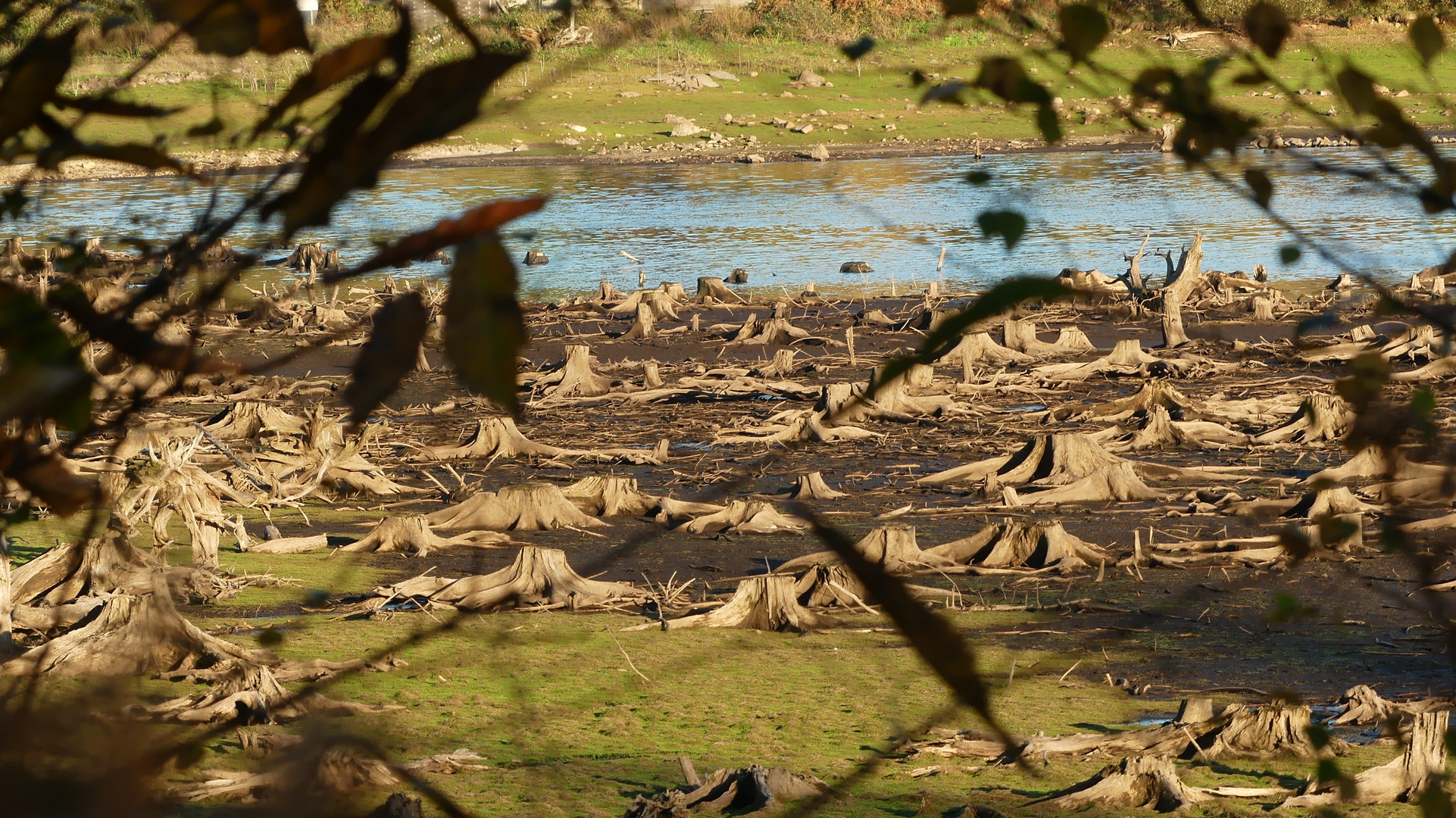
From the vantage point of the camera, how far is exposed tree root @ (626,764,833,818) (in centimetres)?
488

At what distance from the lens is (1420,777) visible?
484cm

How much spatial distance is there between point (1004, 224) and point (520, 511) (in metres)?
9.43

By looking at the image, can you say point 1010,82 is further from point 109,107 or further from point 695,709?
point 695,709

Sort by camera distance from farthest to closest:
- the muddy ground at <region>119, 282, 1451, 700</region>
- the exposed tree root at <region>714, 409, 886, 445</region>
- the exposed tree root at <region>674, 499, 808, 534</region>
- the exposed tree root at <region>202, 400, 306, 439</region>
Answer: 1. the exposed tree root at <region>714, 409, 886, 445</region>
2. the exposed tree root at <region>202, 400, 306, 439</region>
3. the exposed tree root at <region>674, 499, 808, 534</region>
4. the muddy ground at <region>119, 282, 1451, 700</region>

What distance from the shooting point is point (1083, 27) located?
138 cm

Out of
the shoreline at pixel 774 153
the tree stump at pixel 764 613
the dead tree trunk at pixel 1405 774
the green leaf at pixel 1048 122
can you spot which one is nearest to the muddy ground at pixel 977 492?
the dead tree trunk at pixel 1405 774

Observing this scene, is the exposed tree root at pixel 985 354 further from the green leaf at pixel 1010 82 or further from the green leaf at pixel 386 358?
the green leaf at pixel 386 358

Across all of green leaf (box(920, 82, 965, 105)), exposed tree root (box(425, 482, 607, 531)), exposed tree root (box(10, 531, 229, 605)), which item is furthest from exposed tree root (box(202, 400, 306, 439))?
green leaf (box(920, 82, 965, 105))

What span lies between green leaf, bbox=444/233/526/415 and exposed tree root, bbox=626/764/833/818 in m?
4.12

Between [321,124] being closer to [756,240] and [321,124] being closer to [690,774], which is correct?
[690,774]

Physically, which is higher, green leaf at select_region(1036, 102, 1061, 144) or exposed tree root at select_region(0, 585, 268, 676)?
green leaf at select_region(1036, 102, 1061, 144)

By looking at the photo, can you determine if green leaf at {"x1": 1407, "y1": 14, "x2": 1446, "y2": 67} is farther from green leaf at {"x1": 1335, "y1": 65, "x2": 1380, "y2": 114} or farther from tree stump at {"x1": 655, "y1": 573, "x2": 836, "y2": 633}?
tree stump at {"x1": 655, "y1": 573, "x2": 836, "y2": 633}

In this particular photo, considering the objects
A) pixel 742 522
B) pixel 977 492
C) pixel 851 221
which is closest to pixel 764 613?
pixel 742 522

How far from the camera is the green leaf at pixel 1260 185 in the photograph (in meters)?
1.53
